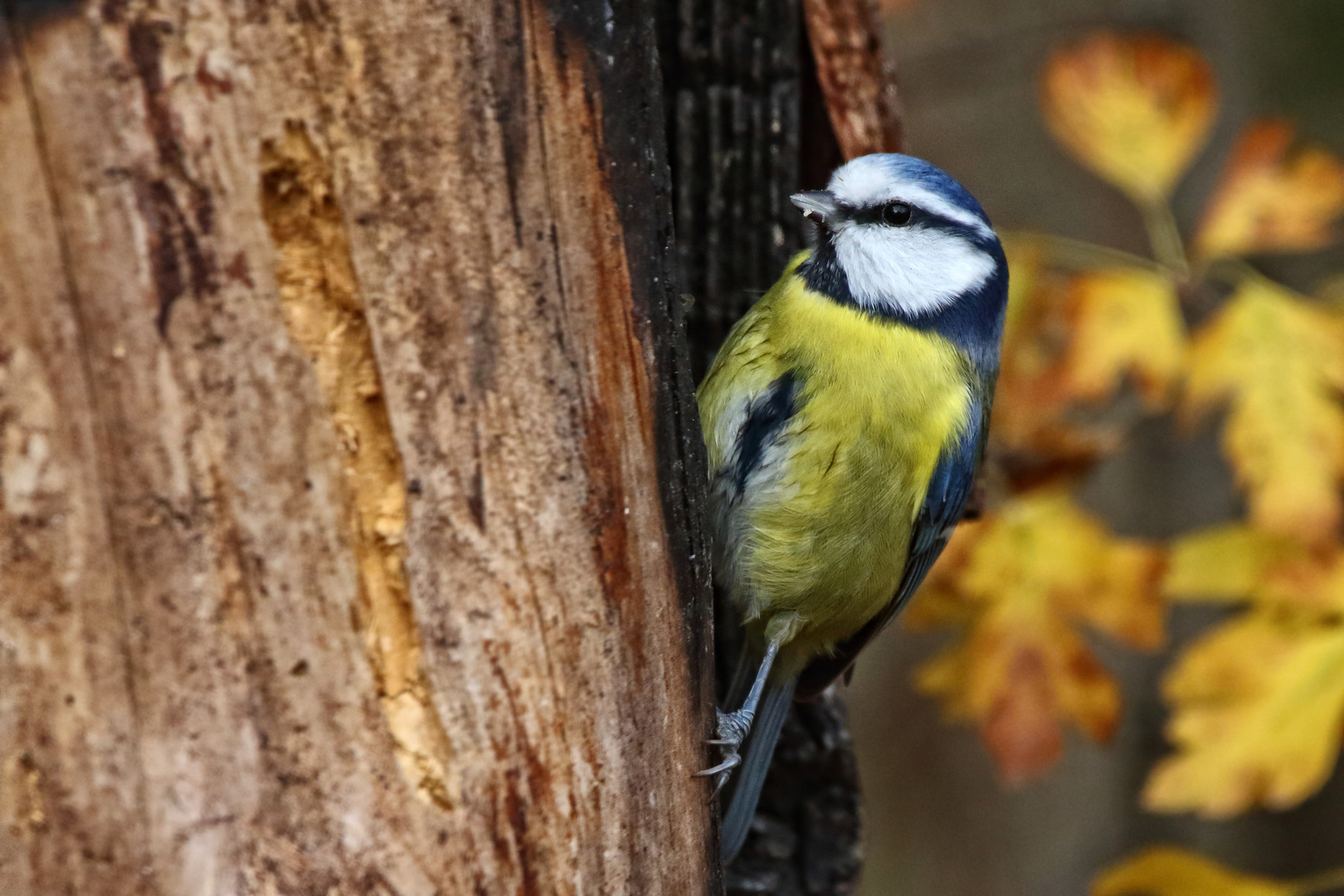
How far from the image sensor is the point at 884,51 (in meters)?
2.17

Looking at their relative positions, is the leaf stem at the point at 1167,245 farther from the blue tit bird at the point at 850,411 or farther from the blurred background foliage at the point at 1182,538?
the blue tit bird at the point at 850,411

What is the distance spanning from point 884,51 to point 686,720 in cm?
129

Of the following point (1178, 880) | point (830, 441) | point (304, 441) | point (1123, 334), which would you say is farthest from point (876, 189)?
point (1178, 880)

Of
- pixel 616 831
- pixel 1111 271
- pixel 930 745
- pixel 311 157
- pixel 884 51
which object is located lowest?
pixel 930 745

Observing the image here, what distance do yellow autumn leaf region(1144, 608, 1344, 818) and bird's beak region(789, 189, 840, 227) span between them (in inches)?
41.8

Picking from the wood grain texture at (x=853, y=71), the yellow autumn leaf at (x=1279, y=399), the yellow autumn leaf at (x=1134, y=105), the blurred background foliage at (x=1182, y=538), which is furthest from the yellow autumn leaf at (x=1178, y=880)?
the wood grain texture at (x=853, y=71)

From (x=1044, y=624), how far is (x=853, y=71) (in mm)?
1089

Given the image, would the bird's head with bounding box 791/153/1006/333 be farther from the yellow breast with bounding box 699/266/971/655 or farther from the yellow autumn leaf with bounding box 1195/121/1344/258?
the yellow autumn leaf with bounding box 1195/121/1344/258

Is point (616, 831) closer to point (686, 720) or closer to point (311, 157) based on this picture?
point (686, 720)

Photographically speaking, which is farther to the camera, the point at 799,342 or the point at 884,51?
the point at 884,51

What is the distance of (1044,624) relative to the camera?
237 centimetres

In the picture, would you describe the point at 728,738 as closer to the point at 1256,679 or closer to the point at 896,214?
the point at 896,214

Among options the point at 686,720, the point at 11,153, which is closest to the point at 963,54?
the point at 686,720

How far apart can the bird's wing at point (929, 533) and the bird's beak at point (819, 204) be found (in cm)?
39
